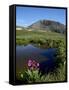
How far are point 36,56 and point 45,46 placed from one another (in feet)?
0.29

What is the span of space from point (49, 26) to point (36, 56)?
22 centimetres

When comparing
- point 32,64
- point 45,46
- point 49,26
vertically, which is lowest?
point 32,64

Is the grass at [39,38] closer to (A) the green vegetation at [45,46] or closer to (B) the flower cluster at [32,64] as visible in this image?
(A) the green vegetation at [45,46]

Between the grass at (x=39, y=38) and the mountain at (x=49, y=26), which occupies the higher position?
the mountain at (x=49, y=26)

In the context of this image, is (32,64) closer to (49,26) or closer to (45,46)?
(45,46)

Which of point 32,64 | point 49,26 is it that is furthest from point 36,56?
point 49,26

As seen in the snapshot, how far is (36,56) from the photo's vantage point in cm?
199

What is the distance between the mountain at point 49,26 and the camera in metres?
1.99

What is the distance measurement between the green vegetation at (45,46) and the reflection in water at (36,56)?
3 cm

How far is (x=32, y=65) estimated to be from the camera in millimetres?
1982

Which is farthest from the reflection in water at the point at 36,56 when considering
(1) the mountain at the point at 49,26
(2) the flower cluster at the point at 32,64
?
(1) the mountain at the point at 49,26

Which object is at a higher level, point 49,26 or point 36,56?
point 49,26

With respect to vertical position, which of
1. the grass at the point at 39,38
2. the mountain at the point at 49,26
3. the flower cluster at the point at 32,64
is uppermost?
the mountain at the point at 49,26
